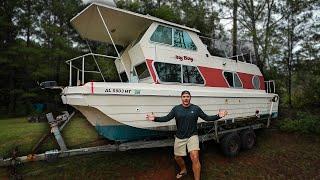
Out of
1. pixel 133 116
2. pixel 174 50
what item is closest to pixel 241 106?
pixel 174 50

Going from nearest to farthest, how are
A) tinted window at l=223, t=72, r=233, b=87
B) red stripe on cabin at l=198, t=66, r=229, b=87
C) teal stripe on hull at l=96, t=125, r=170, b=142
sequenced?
teal stripe on hull at l=96, t=125, r=170, b=142 → red stripe on cabin at l=198, t=66, r=229, b=87 → tinted window at l=223, t=72, r=233, b=87

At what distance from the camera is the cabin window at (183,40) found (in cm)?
793

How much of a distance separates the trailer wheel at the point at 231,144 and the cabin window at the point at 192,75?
1.64 m

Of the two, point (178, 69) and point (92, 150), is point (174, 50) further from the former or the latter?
point (92, 150)

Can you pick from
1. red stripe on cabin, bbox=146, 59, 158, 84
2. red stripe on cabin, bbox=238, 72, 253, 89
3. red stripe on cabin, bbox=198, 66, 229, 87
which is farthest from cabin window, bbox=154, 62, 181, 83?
red stripe on cabin, bbox=238, 72, 253, 89

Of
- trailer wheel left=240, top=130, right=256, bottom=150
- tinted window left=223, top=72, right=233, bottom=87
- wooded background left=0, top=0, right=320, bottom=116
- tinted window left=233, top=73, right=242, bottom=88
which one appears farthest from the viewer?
wooded background left=0, top=0, right=320, bottom=116

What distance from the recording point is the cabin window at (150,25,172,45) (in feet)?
24.5

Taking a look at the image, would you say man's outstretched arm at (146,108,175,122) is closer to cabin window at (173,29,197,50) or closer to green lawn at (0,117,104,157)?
cabin window at (173,29,197,50)

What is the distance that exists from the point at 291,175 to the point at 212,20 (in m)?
11.9

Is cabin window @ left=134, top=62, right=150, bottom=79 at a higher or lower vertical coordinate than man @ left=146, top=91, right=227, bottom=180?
higher

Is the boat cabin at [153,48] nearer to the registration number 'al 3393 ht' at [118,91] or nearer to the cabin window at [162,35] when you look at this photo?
the cabin window at [162,35]

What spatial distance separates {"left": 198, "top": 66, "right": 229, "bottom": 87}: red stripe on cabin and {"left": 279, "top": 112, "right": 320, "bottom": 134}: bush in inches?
149

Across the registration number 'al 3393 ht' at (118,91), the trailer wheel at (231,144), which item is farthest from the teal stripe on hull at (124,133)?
the trailer wheel at (231,144)

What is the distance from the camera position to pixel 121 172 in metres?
7.11
